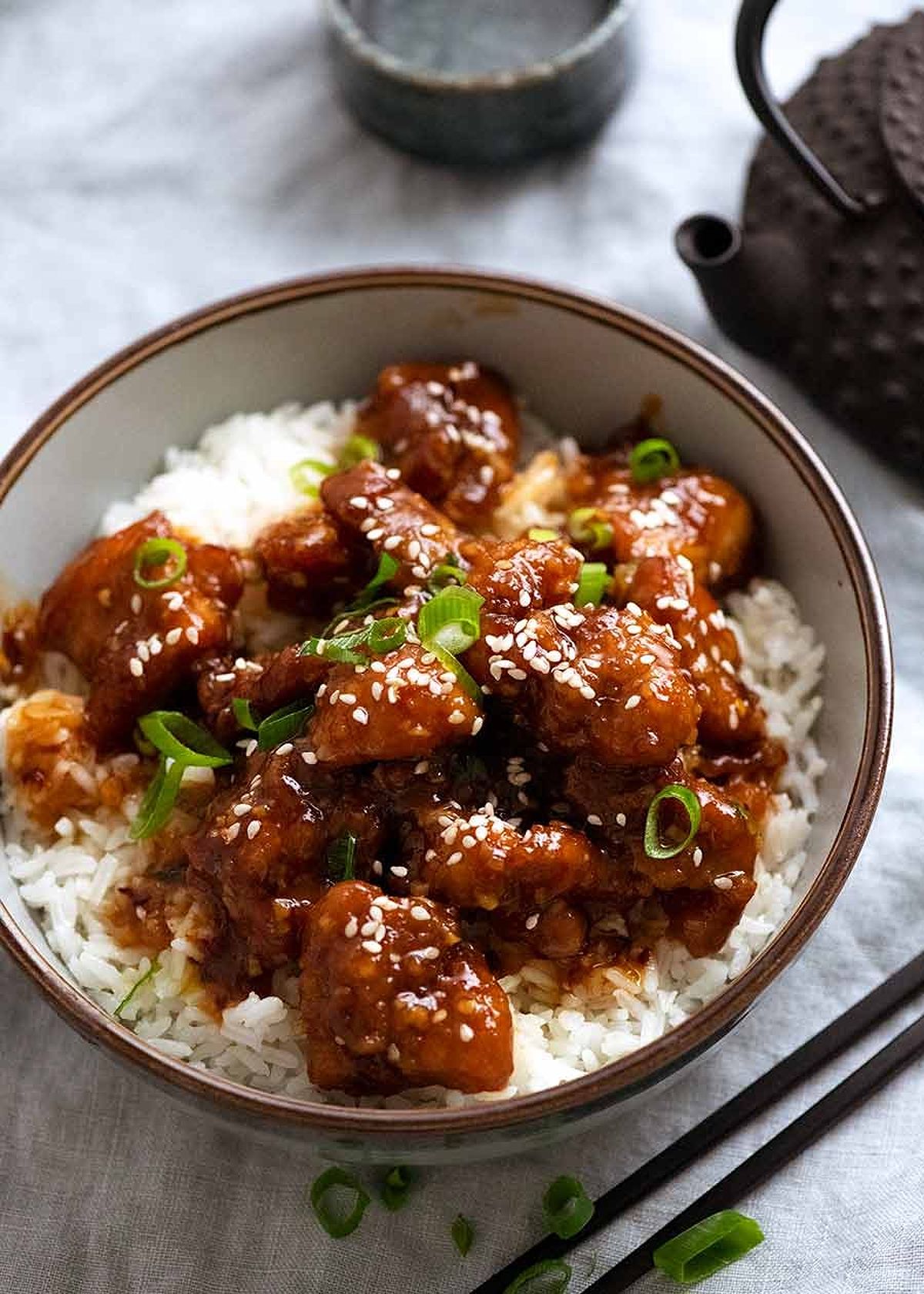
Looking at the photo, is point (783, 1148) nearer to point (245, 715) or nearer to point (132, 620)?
point (245, 715)

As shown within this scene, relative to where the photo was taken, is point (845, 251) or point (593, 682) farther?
point (845, 251)

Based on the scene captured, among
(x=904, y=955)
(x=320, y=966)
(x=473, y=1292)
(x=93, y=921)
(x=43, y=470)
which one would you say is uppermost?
(x=43, y=470)

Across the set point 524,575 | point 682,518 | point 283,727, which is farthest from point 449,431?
point 283,727

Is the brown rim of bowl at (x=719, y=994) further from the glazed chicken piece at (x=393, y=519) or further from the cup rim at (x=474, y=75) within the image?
the cup rim at (x=474, y=75)

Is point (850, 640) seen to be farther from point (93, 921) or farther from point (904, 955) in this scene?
point (93, 921)

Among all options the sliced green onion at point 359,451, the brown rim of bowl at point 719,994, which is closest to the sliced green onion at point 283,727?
the brown rim of bowl at point 719,994

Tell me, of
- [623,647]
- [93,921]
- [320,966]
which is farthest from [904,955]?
[93,921]

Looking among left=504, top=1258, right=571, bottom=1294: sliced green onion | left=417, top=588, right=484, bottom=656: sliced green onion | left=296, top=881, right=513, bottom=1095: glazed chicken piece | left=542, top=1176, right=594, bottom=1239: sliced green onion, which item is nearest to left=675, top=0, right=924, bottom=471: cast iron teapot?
left=417, top=588, right=484, bottom=656: sliced green onion
